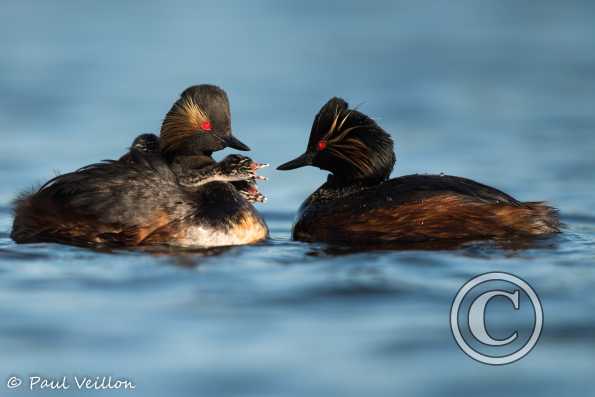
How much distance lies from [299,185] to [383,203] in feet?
13.3

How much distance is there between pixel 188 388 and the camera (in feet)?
21.1

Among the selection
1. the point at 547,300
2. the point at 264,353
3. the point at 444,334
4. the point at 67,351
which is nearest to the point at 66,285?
the point at 67,351

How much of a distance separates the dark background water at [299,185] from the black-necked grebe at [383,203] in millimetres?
324

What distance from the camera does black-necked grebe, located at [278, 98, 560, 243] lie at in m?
10.0

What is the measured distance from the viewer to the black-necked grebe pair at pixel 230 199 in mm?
9281

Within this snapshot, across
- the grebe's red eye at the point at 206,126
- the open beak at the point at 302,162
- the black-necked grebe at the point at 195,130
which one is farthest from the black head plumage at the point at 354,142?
the grebe's red eye at the point at 206,126

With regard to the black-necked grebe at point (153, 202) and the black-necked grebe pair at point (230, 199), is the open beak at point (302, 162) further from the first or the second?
the black-necked grebe at point (153, 202)

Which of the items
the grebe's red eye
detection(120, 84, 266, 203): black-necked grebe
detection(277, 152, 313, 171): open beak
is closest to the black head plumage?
detection(277, 152, 313, 171): open beak

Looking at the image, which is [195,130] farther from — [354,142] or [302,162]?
[354,142]

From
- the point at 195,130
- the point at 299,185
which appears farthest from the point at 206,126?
the point at 299,185

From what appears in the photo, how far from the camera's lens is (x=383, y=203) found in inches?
400

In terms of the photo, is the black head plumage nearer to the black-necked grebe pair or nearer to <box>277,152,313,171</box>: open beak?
the black-necked grebe pair

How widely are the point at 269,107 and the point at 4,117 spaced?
12.0ft

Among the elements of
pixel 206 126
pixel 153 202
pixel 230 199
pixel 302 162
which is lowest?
pixel 153 202
